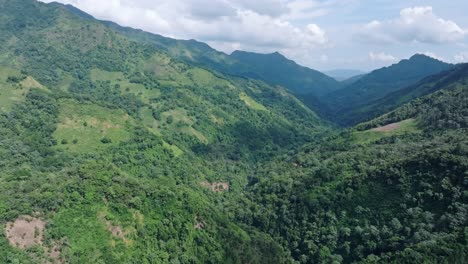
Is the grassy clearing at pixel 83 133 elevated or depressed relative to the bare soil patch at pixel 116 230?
elevated

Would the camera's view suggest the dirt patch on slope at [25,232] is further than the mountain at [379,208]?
No

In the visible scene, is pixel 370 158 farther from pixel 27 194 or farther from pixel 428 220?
pixel 27 194

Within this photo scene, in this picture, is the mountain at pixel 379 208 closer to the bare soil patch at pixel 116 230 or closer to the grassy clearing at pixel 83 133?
the bare soil patch at pixel 116 230

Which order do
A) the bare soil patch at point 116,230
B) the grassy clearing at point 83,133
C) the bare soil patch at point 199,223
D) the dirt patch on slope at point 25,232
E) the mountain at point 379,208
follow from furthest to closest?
the grassy clearing at point 83,133
the bare soil patch at point 199,223
the mountain at point 379,208
the bare soil patch at point 116,230
the dirt patch on slope at point 25,232

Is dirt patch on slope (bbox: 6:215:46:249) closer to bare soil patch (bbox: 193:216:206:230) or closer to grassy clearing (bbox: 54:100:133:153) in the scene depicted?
bare soil patch (bbox: 193:216:206:230)

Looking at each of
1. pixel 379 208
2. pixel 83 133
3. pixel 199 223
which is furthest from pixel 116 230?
pixel 83 133

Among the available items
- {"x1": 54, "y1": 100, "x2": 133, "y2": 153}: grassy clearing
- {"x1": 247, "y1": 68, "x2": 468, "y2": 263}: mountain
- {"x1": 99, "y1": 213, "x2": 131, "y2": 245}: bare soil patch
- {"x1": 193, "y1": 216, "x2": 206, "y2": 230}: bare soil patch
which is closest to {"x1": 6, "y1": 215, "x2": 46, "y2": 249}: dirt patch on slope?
{"x1": 99, "y1": 213, "x2": 131, "y2": 245}: bare soil patch

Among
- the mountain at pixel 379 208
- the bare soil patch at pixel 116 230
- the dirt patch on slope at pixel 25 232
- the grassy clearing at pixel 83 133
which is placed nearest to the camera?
the dirt patch on slope at pixel 25 232

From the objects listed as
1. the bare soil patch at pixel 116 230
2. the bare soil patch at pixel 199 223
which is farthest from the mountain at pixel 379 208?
Answer: the bare soil patch at pixel 116 230

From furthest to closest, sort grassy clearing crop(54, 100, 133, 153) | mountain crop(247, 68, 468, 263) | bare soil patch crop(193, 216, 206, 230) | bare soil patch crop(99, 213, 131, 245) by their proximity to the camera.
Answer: grassy clearing crop(54, 100, 133, 153) < bare soil patch crop(193, 216, 206, 230) < mountain crop(247, 68, 468, 263) < bare soil patch crop(99, 213, 131, 245)
